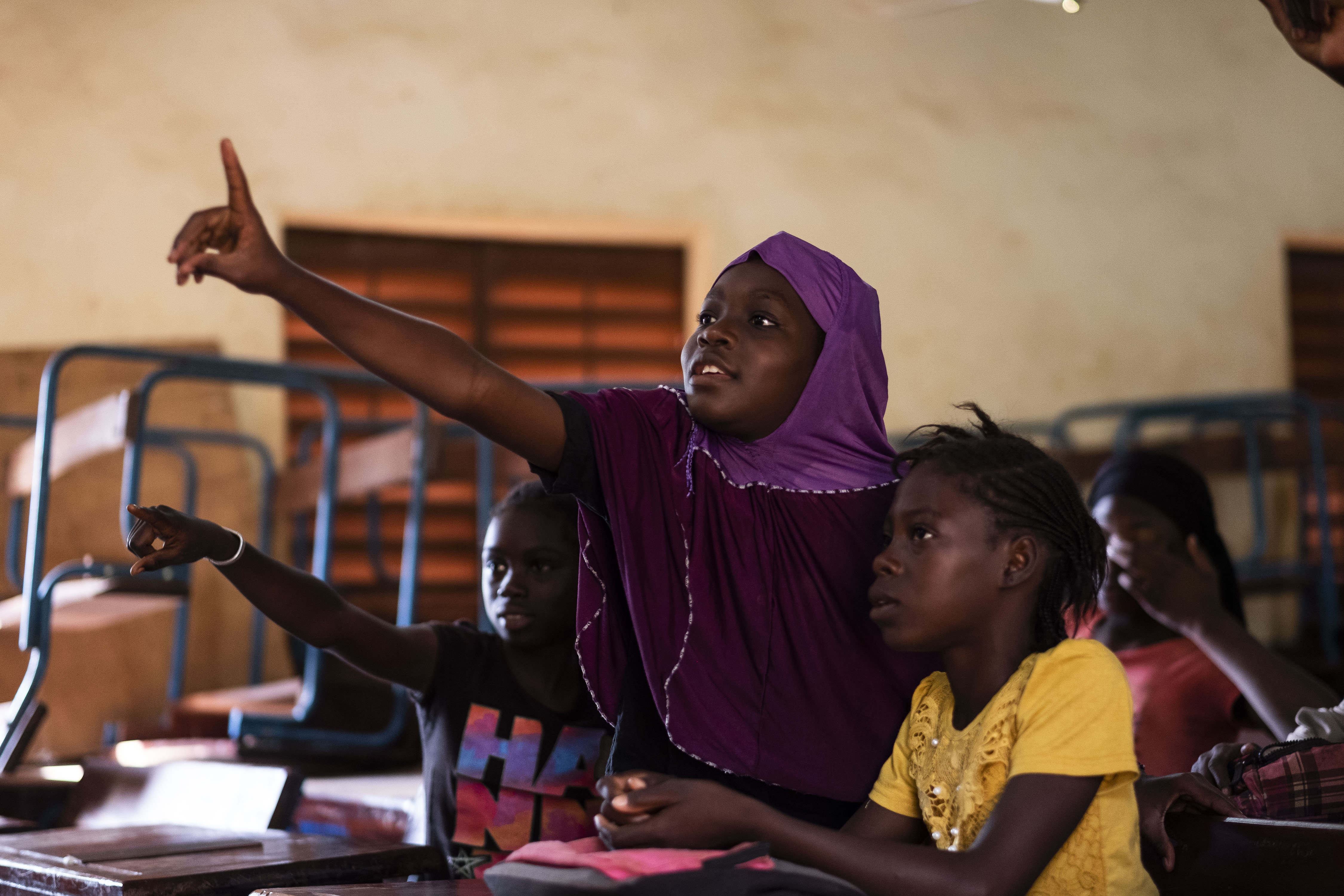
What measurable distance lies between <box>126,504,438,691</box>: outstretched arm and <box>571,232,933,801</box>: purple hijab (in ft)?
1.81

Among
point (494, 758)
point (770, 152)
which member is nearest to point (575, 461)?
point (494, 758)

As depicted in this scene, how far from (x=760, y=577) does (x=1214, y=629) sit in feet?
3.32

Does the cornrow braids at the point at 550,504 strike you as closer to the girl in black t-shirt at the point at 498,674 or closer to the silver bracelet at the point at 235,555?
the girl in black t-shirt at the point at 498,674

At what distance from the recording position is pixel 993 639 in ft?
4.68

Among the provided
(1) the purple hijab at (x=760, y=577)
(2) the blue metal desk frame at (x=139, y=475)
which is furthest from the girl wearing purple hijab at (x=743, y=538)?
(2) the blue metal desk frame at (x=139, y=475)

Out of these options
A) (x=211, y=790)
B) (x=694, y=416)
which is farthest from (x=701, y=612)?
(x=211, y=790)

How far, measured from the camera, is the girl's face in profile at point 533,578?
206 centimetres

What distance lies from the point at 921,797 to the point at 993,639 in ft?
0.60

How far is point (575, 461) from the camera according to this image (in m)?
1.46

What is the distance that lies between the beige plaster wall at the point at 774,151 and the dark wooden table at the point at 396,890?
3.83 m

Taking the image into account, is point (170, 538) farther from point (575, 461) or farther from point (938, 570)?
point (938, 570)

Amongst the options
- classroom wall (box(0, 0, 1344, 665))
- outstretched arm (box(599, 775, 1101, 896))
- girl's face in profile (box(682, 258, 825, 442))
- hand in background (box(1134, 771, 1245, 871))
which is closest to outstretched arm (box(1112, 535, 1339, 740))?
hand in background (box(1134, 771, 1245, 871))

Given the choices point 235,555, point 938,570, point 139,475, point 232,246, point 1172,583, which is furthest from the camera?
point 139,475

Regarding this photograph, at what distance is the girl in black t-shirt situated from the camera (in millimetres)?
1946
